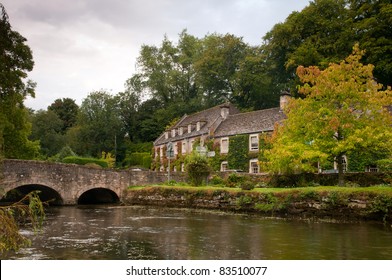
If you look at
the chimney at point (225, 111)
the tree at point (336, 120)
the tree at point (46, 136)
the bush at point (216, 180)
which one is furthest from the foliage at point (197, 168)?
the tree at point (46, 136)

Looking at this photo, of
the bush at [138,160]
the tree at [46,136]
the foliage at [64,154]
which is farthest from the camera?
the tree at [46,136]

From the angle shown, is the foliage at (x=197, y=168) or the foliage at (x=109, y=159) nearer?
the foliage at (x=197, y=168)

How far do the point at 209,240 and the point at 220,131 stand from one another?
29.1 meters

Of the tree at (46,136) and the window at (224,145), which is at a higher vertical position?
the tree at (46,136)

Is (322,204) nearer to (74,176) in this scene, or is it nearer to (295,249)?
(295,249)

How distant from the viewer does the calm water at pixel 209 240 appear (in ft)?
34.7

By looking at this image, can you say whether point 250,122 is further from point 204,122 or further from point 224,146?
point 204,122

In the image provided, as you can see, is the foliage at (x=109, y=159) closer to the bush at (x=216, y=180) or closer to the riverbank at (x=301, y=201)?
the bush at (x=216, y=180)

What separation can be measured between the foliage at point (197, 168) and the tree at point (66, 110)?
51.4 metres

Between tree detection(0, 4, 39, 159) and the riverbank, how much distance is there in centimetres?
1190

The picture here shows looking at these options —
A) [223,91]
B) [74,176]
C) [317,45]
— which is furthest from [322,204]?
[223,91]

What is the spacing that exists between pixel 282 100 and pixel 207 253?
29.0 metres

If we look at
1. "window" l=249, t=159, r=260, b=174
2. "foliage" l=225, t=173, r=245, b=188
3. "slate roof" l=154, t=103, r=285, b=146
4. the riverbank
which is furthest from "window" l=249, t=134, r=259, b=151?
the riverbank

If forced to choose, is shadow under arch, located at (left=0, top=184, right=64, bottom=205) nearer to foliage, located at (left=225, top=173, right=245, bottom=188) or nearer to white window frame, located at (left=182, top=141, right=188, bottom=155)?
foliage, located at (left=225, top=173, right=245, bottom=188)
